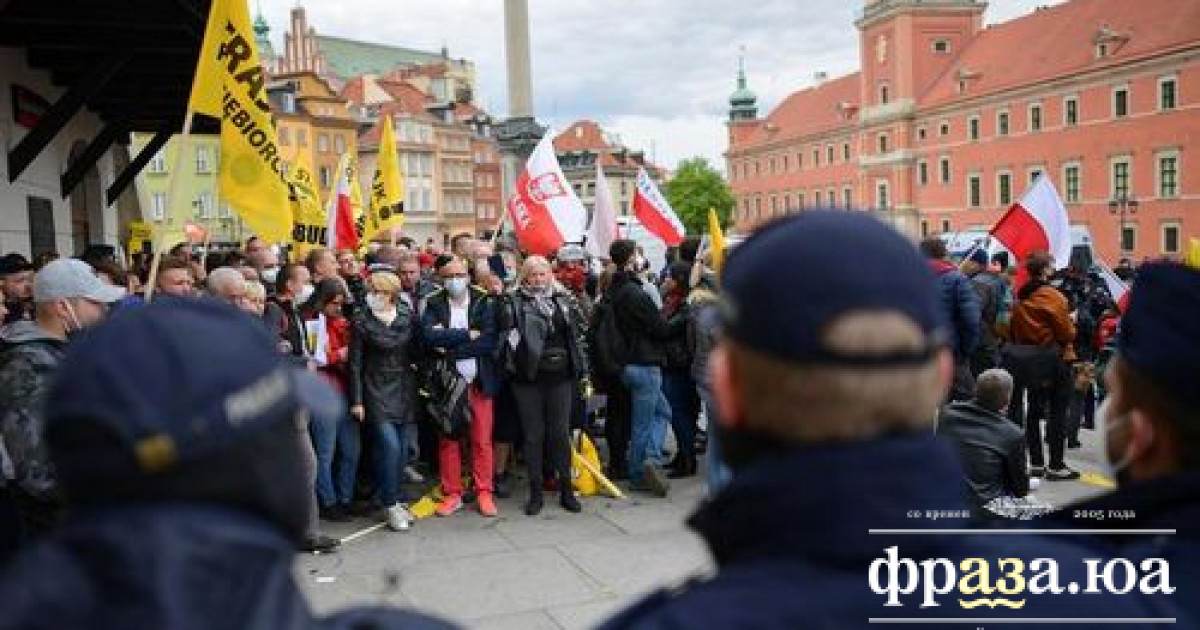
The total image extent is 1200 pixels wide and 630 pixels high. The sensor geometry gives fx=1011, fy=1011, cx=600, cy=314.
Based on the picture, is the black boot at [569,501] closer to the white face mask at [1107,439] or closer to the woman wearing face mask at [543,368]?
the woman wearing face mask at [543,368]

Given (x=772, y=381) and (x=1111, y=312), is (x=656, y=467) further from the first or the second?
(x=772, y=381)

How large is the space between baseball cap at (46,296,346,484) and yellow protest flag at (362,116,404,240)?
11.4 meters

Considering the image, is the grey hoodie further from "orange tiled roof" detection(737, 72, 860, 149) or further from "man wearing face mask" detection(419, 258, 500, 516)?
"orange tiled roof" detection(737, 72, 860, 149)

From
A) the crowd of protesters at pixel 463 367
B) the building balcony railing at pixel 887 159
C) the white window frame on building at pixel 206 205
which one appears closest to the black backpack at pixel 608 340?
the crowd of protesters at pixel 463 367

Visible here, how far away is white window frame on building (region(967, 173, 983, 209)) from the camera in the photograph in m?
72.4

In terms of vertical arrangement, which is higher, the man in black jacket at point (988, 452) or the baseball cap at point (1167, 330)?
the baseball cap at point (1167, 330)

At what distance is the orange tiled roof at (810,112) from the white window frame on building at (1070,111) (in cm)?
2964

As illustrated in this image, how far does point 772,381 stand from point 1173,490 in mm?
881

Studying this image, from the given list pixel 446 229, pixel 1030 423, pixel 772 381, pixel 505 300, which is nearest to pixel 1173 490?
pixel 772 381

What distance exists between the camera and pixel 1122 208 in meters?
56.2

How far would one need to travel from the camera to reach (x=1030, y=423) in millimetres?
8984

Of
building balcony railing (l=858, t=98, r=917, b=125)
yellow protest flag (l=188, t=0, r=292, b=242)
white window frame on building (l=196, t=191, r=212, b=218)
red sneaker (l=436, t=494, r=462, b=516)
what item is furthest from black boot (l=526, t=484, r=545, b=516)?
building balcony railing (l=858, t=98, r=917, b=125)

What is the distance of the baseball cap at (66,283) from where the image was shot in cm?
411

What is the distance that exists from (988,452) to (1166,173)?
60797 millimetres
